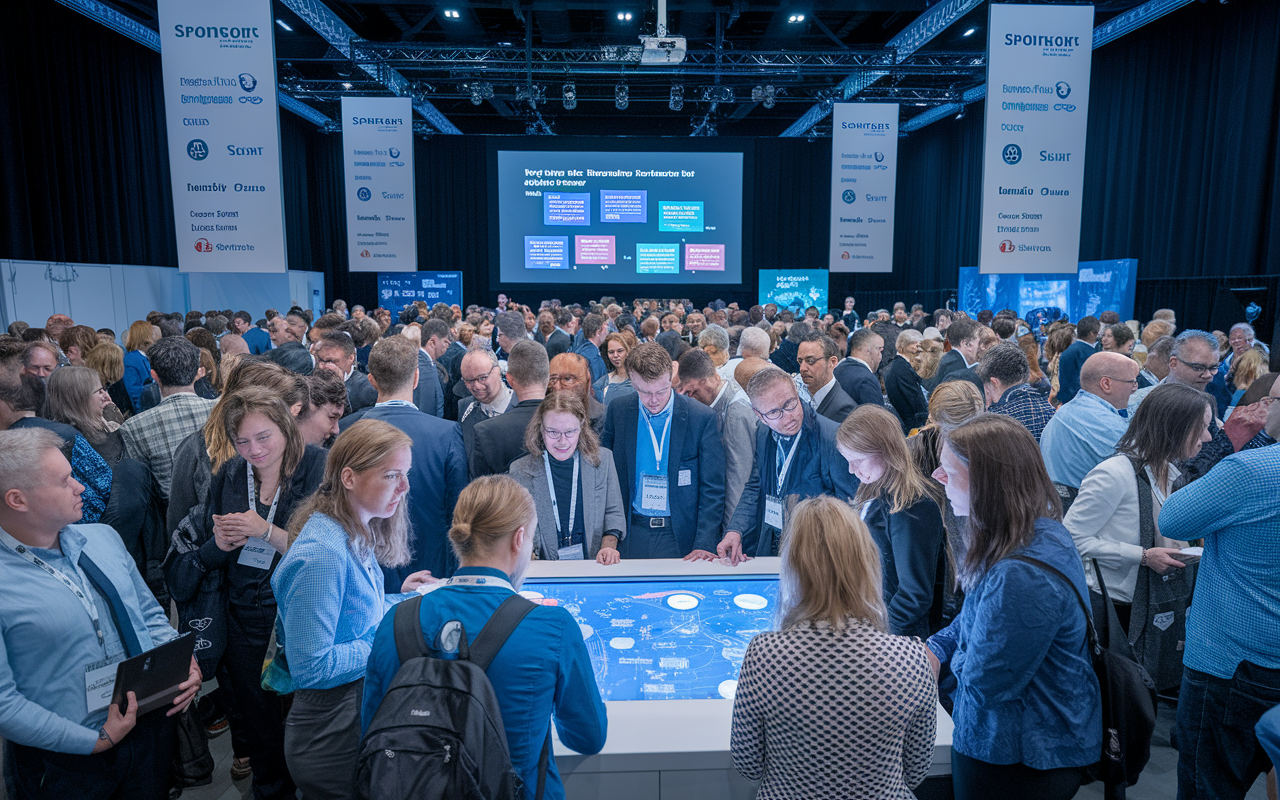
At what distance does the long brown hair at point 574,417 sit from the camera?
9.36 feet

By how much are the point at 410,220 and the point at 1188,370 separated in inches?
331

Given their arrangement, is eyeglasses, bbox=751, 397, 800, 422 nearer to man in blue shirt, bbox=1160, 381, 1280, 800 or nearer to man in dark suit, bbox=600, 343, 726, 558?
man in dark suit, bbox=600, 343, 726, 558

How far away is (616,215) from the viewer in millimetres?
14586

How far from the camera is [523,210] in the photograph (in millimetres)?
14602

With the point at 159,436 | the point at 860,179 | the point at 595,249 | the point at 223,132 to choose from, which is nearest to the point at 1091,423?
the point at 159,436

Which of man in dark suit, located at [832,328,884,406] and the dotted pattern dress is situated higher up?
man in dark suit, located at [832,328,884,406]

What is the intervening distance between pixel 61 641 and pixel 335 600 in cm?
60

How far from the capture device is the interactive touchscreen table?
1.76 m

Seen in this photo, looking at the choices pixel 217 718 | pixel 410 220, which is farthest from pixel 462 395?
pixel 410 220

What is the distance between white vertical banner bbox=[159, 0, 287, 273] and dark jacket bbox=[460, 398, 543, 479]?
8.28 ft

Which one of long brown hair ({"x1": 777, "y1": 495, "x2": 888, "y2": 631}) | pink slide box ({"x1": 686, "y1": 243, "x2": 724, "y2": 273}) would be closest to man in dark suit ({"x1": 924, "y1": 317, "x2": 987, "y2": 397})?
long brown hair ({"x1": 777, "y1": 495, "x2": 888, "y2": 631})

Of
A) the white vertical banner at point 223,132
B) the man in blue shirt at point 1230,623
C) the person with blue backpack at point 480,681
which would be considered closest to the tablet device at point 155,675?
the person with blue backpack at point 480,681

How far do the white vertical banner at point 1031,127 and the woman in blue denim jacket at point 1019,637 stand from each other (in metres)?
4.07

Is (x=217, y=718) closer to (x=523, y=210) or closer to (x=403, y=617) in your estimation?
(x=403, y=617)
